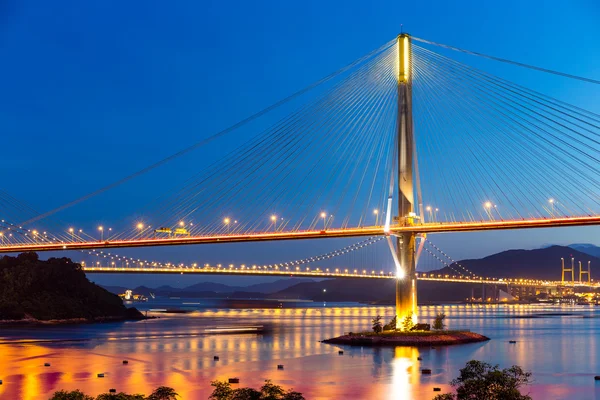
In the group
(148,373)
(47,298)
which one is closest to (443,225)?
(148,373)

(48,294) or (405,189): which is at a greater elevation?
(405,189)

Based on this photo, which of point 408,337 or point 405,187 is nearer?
point 408,337

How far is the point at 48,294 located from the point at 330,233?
4272 centimetres

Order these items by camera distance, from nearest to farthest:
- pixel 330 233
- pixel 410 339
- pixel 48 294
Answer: pixel 410 339
pixel 330 233
pixel 48 294

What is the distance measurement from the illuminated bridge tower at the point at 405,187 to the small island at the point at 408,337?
0.82 metres

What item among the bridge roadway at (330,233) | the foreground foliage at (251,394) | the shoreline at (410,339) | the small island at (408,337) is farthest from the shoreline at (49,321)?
the foreground foliage at (251,394)

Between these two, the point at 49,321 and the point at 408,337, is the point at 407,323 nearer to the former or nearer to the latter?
the point at 408,337

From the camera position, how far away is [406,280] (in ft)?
142

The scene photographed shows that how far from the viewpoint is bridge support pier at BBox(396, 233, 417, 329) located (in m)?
43.4

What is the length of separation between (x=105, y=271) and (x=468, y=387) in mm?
74595

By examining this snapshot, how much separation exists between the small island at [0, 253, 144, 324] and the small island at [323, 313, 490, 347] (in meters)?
41.3

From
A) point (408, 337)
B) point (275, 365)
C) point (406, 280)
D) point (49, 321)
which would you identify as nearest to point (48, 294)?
point (49, 321)

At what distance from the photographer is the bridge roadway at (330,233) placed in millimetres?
41062

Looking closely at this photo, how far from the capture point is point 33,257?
84188mm
